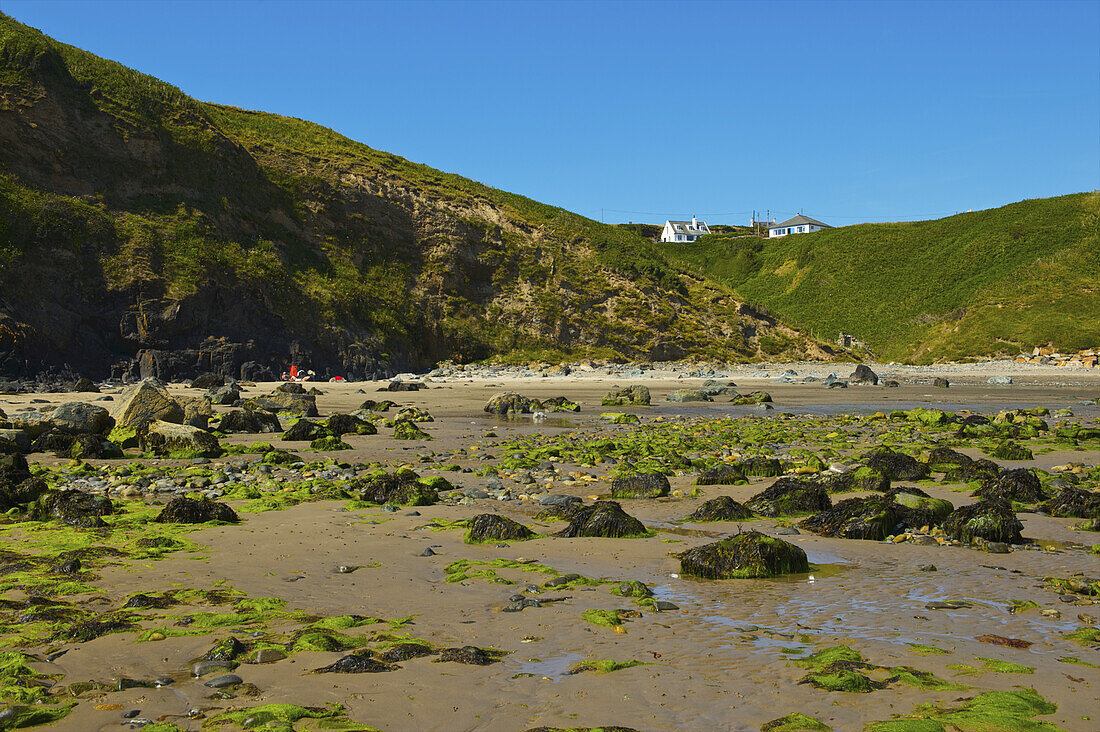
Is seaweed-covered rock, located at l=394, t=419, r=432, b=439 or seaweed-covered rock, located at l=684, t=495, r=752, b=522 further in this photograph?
seaweed-covered rock, located at l=394, t=419, r=432, b=439

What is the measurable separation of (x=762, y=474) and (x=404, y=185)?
43.8 meters

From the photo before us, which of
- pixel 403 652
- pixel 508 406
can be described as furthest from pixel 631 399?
pixel 403 652

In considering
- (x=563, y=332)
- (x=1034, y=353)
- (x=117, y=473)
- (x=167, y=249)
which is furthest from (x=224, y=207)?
(x=1034, y=353)

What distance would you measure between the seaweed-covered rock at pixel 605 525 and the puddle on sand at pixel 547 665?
11.0ft

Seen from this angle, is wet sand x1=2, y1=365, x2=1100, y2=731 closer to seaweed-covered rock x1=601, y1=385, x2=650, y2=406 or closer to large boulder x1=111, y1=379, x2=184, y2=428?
large boulder x1=111, y1=379, x2=184, y2=428

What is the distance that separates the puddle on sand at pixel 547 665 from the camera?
4.34m

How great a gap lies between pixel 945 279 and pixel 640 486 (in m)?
68.4

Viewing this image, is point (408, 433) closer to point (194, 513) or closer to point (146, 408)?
point (146, 408)

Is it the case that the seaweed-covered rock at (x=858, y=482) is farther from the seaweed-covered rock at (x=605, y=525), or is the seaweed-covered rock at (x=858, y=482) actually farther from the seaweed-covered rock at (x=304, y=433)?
the seaweed-covered rock at (x=304, y=433)


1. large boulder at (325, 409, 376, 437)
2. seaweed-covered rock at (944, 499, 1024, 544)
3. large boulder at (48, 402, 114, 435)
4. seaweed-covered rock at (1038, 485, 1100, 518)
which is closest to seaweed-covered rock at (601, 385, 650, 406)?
large boulder at (325, 409, 376, 437)

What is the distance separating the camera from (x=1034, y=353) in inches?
1956

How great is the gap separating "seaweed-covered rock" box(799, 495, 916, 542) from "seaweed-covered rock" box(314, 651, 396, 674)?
5.24 m

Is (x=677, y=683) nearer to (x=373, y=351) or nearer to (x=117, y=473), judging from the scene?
(x=117, y=473)

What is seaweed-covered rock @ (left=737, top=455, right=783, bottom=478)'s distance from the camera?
11766mm
